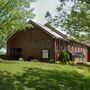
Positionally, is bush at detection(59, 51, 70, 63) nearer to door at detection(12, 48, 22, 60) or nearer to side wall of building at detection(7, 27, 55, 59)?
side wall of building at detection(7, 27, 55, 59)

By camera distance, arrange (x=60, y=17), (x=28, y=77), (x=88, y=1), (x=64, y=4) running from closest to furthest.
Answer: (x=28, y=77)
(x=88, y=1)
(x=64, y=4)
(x=60, y=17)

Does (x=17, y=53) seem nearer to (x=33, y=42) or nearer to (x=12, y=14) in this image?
(x=33, y=42)

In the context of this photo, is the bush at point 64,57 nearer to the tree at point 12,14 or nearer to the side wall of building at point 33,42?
the side wall of building at point 33,42

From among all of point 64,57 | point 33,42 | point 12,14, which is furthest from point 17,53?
point 12,14

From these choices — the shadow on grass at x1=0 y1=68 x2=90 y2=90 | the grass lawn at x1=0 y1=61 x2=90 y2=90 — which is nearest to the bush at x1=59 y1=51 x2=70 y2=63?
the grass lawn at x1=0 y1=61 x2=90 y2=90

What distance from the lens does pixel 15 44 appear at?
5156cm

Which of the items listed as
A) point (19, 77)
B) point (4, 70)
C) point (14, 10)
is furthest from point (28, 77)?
point (14, 10)

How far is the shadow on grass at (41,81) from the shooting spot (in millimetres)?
22156

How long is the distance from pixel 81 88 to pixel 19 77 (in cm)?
484

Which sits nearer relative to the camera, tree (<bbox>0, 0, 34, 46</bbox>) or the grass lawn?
the grass lawn

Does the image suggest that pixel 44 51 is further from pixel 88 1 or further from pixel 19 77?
pixel 19 77

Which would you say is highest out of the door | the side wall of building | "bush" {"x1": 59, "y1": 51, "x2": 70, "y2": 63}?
the side wall of building

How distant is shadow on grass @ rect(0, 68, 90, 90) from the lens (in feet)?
72.7

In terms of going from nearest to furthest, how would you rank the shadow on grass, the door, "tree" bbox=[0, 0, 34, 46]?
the shadow on grass < "tree" bbox=[0, 0, 34, 46] < the door
